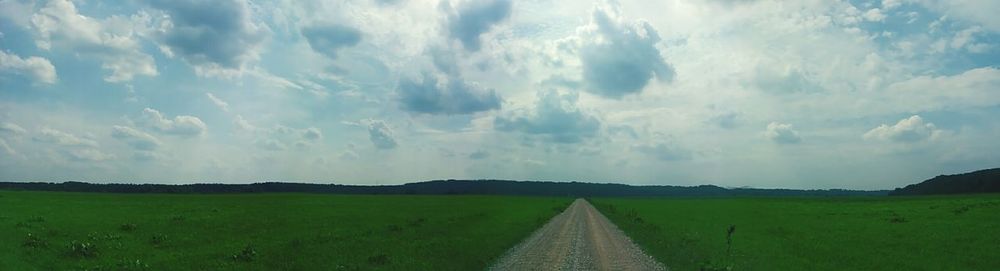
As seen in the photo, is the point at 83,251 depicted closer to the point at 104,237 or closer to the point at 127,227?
the point at 104,237

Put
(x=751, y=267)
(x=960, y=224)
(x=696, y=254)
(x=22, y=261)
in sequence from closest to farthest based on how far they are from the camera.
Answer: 1. (x=22, y=261)
2. (x=751, y=267)
3. (x=696, y=254)
4. (x=960, y=224)

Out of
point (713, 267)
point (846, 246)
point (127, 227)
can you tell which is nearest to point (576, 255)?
point (713, 267)

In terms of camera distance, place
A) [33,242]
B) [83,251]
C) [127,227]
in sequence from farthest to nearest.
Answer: [127,227], [33,242], [83,251]

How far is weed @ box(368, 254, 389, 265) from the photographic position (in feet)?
88.9

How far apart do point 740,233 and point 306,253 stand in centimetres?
3452

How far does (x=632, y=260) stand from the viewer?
1228 inches

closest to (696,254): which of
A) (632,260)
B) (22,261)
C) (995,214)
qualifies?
(632,260)

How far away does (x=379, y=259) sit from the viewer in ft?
91.0

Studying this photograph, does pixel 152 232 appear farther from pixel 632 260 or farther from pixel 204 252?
pixel 632 260

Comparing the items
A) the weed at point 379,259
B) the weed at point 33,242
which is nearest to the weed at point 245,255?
the weed at point 379,259

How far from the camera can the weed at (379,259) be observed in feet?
88.9

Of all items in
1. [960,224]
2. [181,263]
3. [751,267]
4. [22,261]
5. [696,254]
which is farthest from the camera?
[960,224]

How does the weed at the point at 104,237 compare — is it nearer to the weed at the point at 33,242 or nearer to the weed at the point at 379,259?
the weed at the point at 33,242

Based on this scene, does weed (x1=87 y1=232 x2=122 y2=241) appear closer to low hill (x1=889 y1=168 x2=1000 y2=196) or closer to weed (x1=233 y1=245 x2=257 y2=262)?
weed (x1=233 y1=245 x2=257 y2=262)
